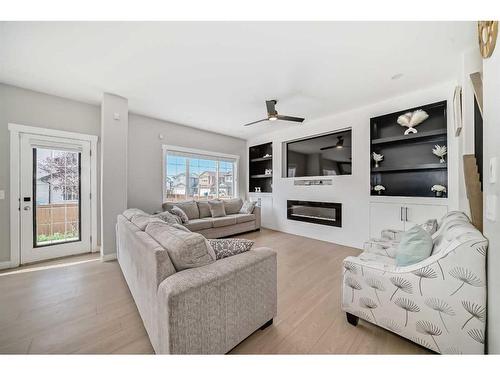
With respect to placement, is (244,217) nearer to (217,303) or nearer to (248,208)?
(248,208)

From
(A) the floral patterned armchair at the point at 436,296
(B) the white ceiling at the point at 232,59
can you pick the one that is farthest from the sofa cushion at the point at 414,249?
(B) the white ceiling at the point at 232,59

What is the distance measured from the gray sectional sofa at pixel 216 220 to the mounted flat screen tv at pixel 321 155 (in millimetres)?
1565

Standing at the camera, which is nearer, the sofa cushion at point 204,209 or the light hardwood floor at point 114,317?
the light hardwood floor at point 114,317

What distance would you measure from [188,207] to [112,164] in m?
1.73

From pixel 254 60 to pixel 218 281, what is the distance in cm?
234

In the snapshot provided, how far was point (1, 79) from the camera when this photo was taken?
108 inches

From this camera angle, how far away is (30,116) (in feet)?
10.0

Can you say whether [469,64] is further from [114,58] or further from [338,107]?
[114,58]

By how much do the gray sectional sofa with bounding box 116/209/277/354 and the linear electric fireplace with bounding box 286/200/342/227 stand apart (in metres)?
2.96

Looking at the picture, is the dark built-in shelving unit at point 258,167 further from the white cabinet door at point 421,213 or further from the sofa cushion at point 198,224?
the white cabinet door at point 421,213

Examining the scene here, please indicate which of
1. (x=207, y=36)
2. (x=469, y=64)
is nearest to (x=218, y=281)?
(x=207, y=36)

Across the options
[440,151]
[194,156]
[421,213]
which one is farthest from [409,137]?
[194,156]

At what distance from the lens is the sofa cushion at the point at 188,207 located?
4.33 meters
